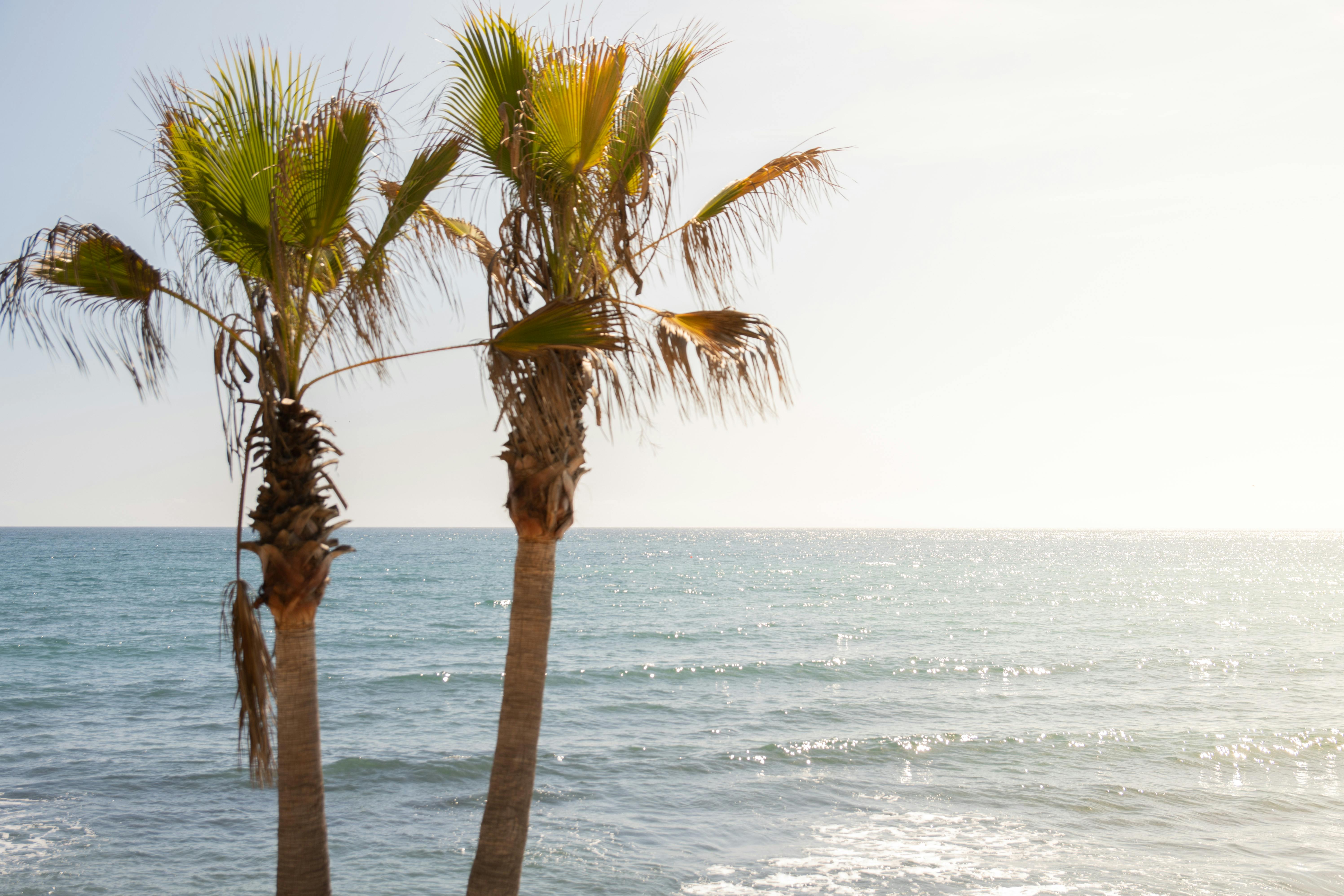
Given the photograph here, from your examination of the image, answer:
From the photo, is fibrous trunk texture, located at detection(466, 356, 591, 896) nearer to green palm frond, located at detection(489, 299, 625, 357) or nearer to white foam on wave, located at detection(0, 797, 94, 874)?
green palm frond, located at detection(489, 299, 625, 357)

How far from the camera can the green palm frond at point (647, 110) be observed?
17.8 feet

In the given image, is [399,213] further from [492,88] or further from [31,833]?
[31,833]

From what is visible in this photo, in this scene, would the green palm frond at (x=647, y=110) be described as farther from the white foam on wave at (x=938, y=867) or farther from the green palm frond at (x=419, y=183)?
the white foam on wave at (x=938, y=867)

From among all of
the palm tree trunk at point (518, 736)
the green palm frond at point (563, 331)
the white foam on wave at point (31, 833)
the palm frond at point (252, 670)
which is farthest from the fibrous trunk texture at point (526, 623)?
the white foam on wave at point (31, 833)

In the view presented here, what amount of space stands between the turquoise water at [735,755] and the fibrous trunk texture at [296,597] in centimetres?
504

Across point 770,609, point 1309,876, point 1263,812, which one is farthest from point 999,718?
point 770,609

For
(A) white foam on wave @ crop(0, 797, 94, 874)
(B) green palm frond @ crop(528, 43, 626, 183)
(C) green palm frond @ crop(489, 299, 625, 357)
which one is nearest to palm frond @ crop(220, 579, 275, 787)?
(C) green palm frond @ crop(489, 299, 625, 357)

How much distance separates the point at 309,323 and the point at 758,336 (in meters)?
2.77

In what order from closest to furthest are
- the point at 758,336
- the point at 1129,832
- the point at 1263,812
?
the point at 758,336 → the point at 1129,832 → the point at 1263,812

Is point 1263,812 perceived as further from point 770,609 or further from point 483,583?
point 483,583

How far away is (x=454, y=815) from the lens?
12.3 m

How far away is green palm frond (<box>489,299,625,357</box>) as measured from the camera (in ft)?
15.8

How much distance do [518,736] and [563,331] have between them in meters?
2.55

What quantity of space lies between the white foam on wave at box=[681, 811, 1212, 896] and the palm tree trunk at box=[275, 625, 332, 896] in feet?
17.9
